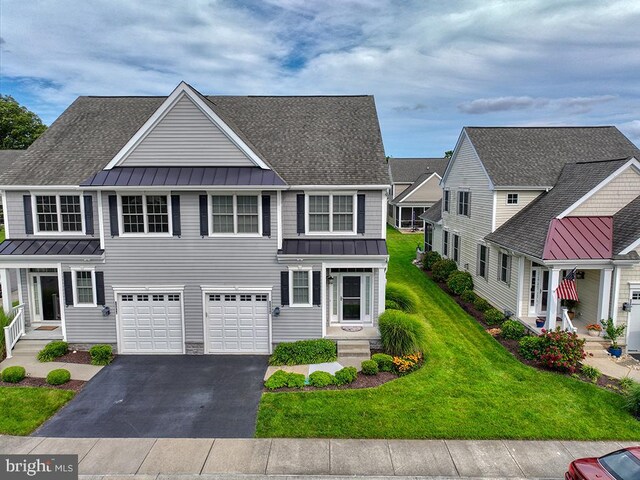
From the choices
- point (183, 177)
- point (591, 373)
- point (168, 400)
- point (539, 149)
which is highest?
point (539, 149)

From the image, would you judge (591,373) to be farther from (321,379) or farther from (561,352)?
(321,379)

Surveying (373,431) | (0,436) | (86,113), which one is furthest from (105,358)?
(86,113)

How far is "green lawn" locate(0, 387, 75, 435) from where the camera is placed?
439 inches

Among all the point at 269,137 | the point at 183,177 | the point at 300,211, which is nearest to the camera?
the point at 183,177

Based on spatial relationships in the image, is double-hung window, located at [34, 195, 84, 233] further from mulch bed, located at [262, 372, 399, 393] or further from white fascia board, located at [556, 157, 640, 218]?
white fascia board, located at [556, 157, 640, 218]

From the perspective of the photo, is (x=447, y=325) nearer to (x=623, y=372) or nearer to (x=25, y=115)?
(x=623, y=372)

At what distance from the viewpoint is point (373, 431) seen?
10812 mm

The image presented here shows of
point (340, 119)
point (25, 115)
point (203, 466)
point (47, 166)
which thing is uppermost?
point (25, 115)

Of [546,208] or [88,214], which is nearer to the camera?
[88,214]

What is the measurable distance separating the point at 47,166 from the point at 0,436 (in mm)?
10628

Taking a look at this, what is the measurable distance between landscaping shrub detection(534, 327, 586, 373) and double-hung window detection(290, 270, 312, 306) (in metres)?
8.54

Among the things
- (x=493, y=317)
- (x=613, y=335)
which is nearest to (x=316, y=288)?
(x=493, y=317)

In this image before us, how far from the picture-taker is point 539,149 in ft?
75.2

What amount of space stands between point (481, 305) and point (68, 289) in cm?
1870
